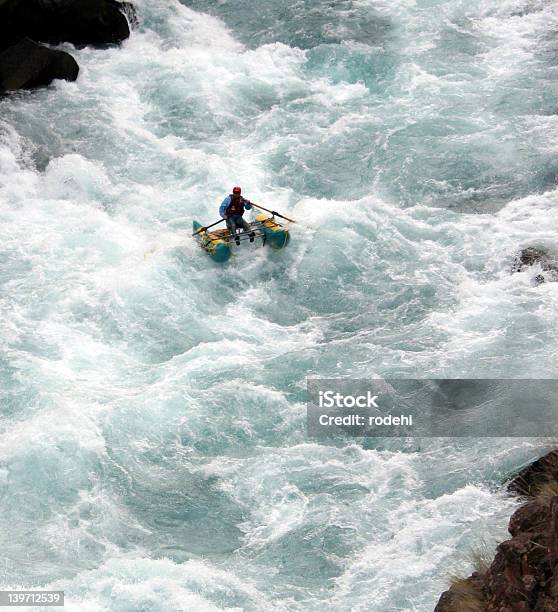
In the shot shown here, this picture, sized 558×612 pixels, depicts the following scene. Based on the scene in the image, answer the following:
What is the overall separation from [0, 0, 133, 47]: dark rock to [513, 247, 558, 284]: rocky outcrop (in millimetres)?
9962

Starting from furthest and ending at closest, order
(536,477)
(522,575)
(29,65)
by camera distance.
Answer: (29,65) → (536,477) → (522,575)

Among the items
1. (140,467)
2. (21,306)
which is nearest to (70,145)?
(21,306)

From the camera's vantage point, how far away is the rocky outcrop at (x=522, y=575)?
6797 millimetres

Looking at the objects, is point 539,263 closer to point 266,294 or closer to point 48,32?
point 266,294

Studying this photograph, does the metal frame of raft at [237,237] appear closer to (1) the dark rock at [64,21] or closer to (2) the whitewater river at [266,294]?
(2) the whitewater river at [266,294]

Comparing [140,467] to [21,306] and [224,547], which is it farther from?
[21,306]

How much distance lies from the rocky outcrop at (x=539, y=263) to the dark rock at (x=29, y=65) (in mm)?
9226

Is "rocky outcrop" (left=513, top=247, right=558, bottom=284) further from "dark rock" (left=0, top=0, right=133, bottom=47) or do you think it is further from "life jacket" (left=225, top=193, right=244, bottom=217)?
"dark rock" (left=0, top=0, right=133, bottom=47)

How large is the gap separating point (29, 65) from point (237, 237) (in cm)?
623

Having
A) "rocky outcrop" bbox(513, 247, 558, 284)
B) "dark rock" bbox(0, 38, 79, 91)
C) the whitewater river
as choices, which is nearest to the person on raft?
the whitewater river

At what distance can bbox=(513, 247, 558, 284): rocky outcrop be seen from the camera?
13.0m

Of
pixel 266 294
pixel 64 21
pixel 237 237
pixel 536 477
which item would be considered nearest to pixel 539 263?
pixel 266 294

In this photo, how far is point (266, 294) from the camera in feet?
44.4

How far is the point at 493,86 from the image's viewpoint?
58.4ft
